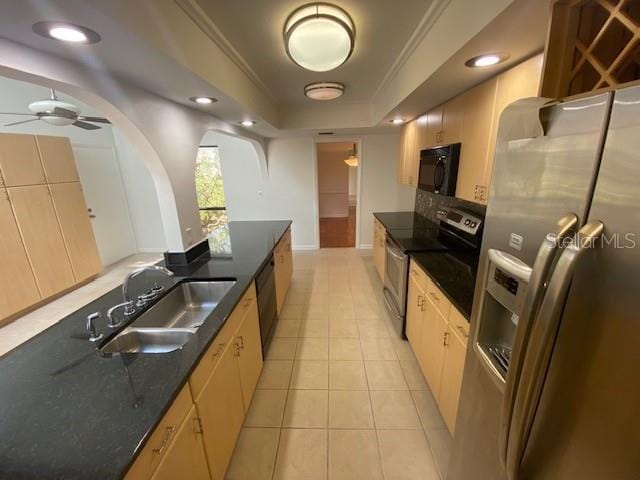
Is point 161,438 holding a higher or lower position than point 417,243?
lower

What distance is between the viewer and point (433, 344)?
1891 mm

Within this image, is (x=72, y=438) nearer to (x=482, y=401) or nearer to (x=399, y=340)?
(x=482, y=401)

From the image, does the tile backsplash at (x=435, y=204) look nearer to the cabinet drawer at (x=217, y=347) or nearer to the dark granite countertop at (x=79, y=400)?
the cabinet drawer at (x=217, y=347)

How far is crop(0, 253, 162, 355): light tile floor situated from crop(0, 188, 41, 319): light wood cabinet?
0.17 meters

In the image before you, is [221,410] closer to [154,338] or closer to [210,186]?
[154,338]

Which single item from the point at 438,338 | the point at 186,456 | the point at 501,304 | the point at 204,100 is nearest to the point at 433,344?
the point at 438,338

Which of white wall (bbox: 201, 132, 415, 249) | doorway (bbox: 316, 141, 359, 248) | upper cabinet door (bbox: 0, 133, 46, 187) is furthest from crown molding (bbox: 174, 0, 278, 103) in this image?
doorway (bbox: 316, 141, 359, 248)

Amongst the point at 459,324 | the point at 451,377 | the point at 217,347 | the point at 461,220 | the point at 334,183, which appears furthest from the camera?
the point at 334,183

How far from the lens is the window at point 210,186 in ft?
17.4

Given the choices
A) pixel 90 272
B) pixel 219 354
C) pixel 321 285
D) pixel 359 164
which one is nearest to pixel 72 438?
pixel 219 354

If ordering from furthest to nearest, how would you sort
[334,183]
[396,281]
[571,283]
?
[334,183] → [396,281] → [571,283]

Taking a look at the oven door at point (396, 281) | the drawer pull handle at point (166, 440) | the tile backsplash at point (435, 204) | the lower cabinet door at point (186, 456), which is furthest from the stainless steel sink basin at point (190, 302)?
the tile backsplash at point (435, 204)

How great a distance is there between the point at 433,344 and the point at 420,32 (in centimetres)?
210

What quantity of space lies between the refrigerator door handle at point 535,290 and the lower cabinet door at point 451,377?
31.3 inches
